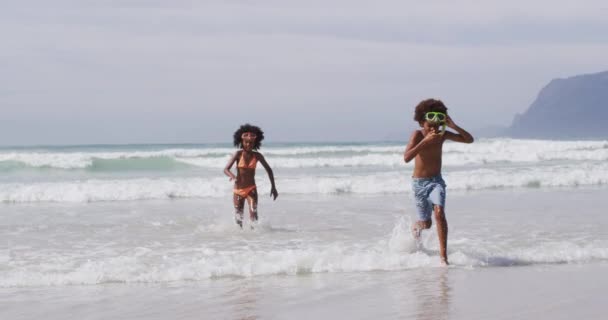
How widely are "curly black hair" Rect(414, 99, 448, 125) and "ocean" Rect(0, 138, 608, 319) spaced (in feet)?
4.56

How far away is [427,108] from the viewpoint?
7.09 metres

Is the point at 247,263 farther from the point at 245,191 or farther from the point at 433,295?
the point at 245,191

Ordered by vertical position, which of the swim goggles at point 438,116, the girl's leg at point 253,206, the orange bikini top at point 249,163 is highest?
the swim goggles at point 438,116

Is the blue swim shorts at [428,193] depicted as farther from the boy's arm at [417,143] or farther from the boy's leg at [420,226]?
the boy's arm at [417,143]

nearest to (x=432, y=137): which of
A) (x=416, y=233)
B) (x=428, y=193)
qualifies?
(x=428, y=193)

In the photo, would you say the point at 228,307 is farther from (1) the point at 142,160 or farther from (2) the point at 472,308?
(1) the point at 142,160

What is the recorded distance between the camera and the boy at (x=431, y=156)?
7.04m

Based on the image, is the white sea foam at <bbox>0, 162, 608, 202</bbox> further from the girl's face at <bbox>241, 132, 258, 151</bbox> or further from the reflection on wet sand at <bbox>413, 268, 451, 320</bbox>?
the reflection on wet sand at <bbox>413, 268, 451, 320</bbox>

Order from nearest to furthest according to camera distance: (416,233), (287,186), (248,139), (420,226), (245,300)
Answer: (245,300) → (420,226) → (416,233) → (248,139) → (287,186)

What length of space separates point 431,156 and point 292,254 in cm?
175

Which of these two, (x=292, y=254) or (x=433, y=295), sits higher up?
(x=292, y=254)

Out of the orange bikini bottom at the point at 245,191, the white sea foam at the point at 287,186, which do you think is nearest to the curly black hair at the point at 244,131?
the orange bikini bottom at the point at 245,191

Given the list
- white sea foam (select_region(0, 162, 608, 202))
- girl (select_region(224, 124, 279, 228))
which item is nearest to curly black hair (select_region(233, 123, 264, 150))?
girl (select_region(224, 124, 279, 228))

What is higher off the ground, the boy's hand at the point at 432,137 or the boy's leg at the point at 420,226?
the boy's hand at the point at 432,137
